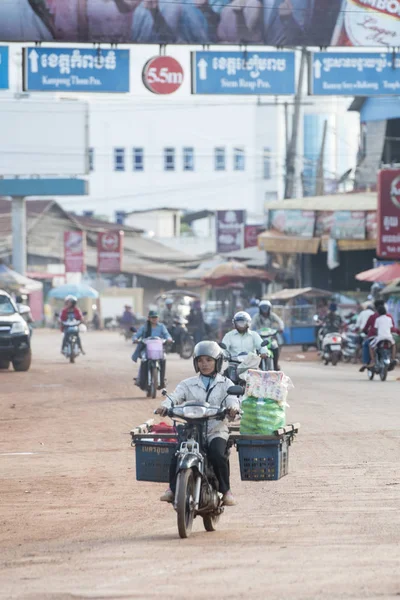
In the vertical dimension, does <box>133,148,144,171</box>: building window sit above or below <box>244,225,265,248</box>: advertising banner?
above

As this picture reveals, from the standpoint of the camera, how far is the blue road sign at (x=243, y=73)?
28.1 m

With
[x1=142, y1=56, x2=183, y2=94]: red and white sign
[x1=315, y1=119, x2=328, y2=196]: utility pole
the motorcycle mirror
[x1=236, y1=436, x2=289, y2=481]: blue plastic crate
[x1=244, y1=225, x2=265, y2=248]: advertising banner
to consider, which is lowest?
[x1=244, y1=225, x2=265, y2=248]: advertising banner

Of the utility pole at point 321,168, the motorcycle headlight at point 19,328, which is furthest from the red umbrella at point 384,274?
the utility pole at point 321,168

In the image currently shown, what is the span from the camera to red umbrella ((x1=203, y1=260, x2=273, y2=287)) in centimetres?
5169

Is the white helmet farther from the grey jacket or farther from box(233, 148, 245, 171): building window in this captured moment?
box(233, 148, 245, 171): building window

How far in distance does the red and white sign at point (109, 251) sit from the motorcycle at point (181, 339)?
28.0 metres

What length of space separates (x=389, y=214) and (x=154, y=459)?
26191 mm

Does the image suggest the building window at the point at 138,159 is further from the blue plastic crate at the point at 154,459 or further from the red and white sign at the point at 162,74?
the blue plastic crate at the point at 154,459

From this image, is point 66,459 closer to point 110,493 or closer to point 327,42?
point 110,493

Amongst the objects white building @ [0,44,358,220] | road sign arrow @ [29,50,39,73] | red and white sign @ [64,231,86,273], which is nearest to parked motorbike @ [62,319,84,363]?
road sign arrow @ [29,50,39,73]

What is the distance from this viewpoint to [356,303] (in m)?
45.0

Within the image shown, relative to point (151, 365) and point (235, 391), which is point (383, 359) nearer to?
point (151, 365)

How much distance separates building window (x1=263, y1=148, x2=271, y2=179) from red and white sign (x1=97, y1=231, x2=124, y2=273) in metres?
30.3

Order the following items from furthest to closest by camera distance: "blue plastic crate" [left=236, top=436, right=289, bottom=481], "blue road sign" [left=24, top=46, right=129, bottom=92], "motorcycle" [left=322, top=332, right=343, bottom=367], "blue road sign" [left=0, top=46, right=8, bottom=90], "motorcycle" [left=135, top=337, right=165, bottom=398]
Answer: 1. "motorcycle" [left=322, top=332, right=343, bottom=367]
2. "blue road sign" [left=0, top=46, right=8, bottom=90]
3. "blue road sign" [left=24, top=46, right=129, bottom=92]
4. "motorcycle" [left=135, top=337, right=165, bottom=398]
5. "blue plastic crate" [left=236, top=436, right=289, bottom=481]
